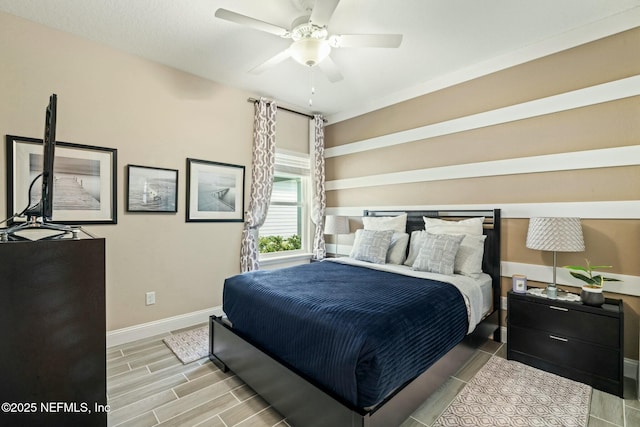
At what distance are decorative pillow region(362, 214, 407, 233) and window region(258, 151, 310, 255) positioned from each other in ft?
3.97

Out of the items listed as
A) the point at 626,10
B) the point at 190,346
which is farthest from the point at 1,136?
the point at 626,10

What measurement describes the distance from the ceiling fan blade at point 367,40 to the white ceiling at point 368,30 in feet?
0.82

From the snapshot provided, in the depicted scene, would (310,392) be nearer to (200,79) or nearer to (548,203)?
(548,203)

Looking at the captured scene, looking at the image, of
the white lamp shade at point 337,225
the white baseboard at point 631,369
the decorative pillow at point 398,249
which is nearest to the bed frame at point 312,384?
the white baseboard at point 631,369

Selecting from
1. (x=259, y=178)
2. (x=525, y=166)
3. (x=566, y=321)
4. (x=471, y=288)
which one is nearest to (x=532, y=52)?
(x=525, y=166)

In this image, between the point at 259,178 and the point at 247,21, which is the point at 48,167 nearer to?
the point at 247,21

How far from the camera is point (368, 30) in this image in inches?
100

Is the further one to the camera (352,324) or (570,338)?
(570,338)

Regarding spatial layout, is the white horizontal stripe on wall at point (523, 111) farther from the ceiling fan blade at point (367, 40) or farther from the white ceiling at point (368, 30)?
the ceiling fan blade at point (367, 40)

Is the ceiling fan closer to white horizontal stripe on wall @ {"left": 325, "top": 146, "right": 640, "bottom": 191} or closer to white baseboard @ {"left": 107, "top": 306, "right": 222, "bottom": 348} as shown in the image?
white horizontal stripe on wall @ {"left": 325, "top": 146, "right": 640, "bottom": 191}

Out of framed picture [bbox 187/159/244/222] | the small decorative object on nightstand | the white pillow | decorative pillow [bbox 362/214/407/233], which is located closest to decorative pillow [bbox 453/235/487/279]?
the white pillow

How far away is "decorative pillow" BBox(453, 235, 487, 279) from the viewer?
107 inches

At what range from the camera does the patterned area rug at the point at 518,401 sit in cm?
176

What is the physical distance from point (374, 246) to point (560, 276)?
1.67 meters
